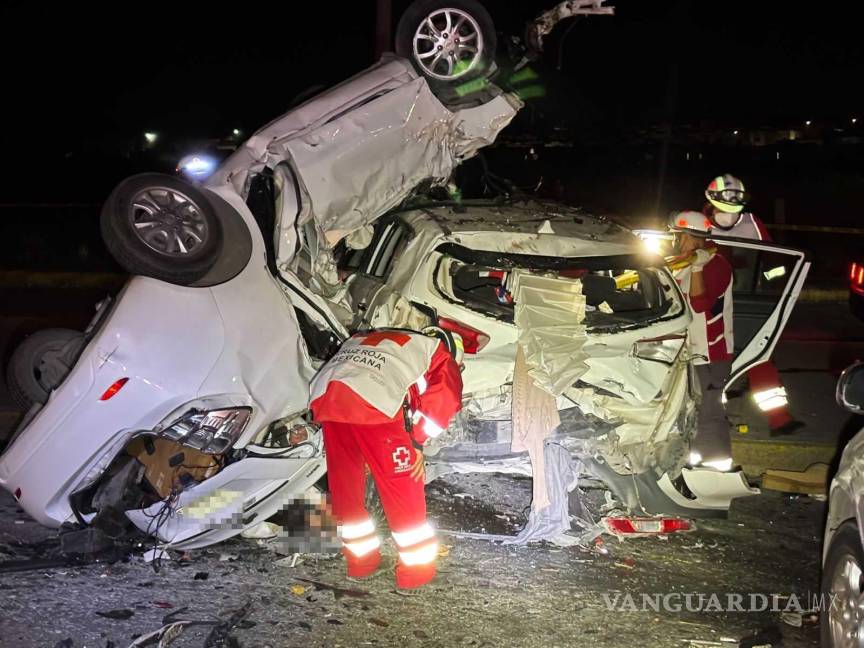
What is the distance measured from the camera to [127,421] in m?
3.98

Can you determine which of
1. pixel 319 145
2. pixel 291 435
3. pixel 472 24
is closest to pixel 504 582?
pixel 291 435

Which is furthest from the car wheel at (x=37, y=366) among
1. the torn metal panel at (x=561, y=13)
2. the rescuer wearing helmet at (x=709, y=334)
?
the rescuer wearing helmet at (x=709, y=334)

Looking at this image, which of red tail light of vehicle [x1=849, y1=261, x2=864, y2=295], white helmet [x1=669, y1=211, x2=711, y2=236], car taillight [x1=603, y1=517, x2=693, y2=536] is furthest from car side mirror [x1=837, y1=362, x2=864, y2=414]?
red tail light of vehicle [x1=849, y1=261, x2=864, y2=295]

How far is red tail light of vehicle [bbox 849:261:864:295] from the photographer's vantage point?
8633 mm

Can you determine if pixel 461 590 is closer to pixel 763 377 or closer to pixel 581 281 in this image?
pixel 581 281

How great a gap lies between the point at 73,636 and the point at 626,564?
8.41 feet

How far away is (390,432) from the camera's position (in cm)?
415

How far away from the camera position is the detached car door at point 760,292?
528 cm

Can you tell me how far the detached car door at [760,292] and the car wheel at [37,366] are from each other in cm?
366

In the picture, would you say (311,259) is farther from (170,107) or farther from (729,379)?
(170,107)

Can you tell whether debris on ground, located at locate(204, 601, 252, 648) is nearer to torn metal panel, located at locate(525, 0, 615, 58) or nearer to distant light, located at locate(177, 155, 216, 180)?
distant light, located at locate(177, 155, 216, 180)

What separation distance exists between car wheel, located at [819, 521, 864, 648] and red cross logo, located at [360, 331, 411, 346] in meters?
1.89

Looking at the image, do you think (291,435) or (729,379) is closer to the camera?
(291,435)

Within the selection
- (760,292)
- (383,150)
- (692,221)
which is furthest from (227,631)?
(760,292)
